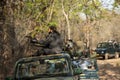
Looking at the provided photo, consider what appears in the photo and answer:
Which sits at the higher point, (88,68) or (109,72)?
(88,68)

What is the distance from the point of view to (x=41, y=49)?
10.5 meters

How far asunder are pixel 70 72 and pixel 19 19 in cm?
668

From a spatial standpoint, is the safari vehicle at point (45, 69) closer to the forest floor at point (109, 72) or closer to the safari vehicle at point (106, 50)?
the forest floor at point (109, 72)

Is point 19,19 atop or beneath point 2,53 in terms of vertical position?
atop

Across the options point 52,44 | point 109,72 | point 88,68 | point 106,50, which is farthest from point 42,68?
point 106,50

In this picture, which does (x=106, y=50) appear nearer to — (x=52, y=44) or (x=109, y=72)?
(x=109, y=72)

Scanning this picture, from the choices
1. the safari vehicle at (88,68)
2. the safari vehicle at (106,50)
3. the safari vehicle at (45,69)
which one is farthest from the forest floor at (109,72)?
the safari vehicle at (45,69)

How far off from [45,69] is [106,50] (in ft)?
88.1

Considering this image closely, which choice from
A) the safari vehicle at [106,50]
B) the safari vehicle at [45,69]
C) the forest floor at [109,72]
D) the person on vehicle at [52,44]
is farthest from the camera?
the safari vehicle at [106,50]

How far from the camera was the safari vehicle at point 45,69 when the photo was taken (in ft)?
25.7

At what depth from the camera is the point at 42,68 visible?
8086 mm

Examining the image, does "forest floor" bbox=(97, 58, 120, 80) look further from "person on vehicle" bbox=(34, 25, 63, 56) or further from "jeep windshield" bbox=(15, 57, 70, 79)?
"jeep windshield" bbox=(15, 57, 70, 79)

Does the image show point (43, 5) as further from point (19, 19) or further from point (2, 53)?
point (2, 53)

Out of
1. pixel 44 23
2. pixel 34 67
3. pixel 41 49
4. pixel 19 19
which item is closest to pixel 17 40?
pixel 19 19
